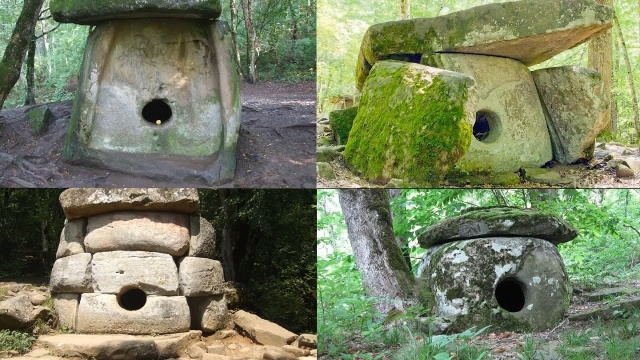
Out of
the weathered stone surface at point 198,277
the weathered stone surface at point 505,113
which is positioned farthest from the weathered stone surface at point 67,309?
the weathered stone surface at point 505,113

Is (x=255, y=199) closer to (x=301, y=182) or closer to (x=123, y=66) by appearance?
(x=301, y=182)

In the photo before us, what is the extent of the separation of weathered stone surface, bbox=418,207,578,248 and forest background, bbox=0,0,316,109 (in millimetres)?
3827

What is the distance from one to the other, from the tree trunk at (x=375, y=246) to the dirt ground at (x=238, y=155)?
55 cm

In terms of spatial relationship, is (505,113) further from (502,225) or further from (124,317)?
(124,317)

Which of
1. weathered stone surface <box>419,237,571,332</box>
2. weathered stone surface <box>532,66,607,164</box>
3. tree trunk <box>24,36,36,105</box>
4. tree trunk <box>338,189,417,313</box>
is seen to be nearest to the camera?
weathered stone surface <box>419,237,571,332</box>

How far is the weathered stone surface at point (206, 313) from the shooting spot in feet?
19.9

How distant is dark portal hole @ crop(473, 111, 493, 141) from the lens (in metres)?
6.57

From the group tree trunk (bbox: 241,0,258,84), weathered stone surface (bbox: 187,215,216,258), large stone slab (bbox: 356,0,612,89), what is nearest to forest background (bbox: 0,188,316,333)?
weathered stone surface (bbox: 187,215,216,258)

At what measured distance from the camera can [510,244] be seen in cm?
577

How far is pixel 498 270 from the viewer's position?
572 centimetres

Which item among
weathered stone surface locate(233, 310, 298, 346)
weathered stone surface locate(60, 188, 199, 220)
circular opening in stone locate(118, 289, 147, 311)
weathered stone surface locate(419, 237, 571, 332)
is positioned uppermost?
weathered stone surface locate(60, 188, 199, 220)

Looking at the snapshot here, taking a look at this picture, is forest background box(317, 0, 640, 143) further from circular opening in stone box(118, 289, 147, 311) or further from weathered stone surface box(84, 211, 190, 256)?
circular opening in stone box(118, 289, 147, 311)

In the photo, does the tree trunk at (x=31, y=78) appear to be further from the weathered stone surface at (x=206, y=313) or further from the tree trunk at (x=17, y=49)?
the weathered stone surface at (x=206, y=313)

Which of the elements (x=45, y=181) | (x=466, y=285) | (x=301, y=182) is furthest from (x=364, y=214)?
(x=45, y=181)
